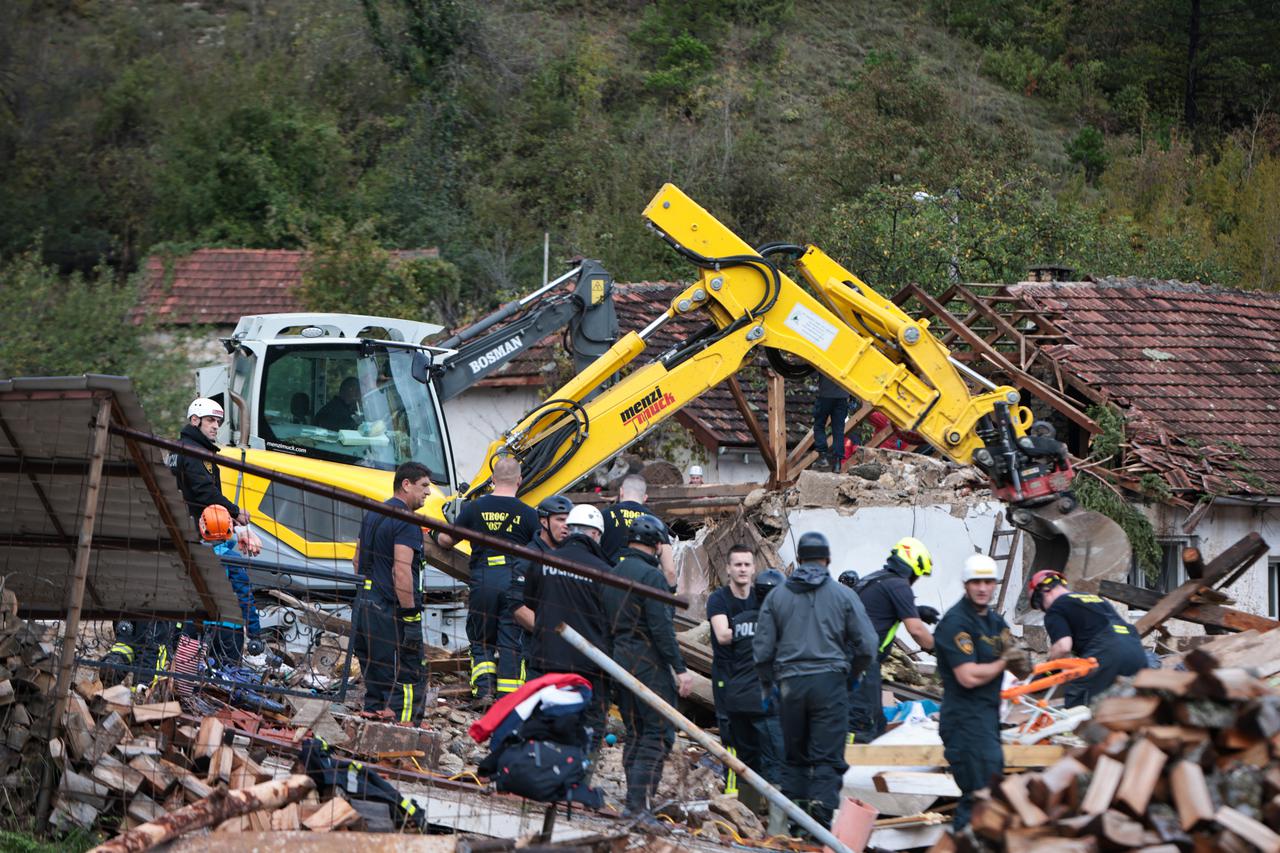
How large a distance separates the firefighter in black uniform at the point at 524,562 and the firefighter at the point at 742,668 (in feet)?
3.58

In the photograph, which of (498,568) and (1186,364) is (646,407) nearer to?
(498,568)

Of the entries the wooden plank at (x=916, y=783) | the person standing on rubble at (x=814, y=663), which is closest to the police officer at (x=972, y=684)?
the person standing on rubble at (x=814, y=663)

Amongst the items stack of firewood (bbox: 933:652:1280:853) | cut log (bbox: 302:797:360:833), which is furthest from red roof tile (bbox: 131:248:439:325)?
stack of firewood (bbox: 933:652:1280:853)

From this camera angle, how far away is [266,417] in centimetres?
1280

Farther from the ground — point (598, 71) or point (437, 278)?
point (598, 71)

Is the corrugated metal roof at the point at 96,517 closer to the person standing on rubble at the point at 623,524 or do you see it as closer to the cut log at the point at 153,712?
the cut log at the point at 153,712

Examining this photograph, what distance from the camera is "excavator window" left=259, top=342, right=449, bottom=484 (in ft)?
42.1

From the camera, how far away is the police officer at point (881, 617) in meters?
9.66

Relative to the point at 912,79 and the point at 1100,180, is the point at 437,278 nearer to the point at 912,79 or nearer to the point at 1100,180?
the point at 912,79

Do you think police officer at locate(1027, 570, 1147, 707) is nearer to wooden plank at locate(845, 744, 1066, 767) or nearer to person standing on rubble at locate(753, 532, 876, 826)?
wooden plank at locate(845, 744, 1066, 767)

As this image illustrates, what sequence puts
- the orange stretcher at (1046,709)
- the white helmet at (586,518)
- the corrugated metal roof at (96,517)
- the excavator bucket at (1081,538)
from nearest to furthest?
the corrugated metal roof at (96,517)
the orange stretcher at (1046,709)
the white helmet at (586,518)
the excavator bucket at (1081,538)

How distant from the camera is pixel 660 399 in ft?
41.7

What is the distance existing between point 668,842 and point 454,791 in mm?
1323

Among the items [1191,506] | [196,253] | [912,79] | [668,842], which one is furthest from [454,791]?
[912,79]
